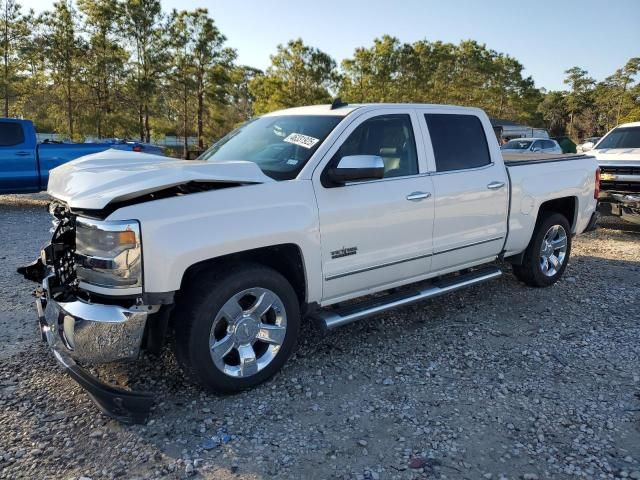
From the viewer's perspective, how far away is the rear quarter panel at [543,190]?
5.09m

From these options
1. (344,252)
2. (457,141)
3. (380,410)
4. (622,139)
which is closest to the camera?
(380,410)

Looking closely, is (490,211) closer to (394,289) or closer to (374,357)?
(394,289)

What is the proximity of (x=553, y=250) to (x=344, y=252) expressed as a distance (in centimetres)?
323

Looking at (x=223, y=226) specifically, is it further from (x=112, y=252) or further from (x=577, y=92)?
(x=577, y=92)

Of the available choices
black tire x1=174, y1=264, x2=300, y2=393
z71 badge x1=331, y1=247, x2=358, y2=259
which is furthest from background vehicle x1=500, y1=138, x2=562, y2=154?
black tire x1=174, y1=264, x2=300, y2=393

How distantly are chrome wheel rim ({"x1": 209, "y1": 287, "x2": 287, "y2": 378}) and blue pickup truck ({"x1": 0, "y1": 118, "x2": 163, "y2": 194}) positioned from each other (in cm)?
862

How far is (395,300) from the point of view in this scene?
4.09m

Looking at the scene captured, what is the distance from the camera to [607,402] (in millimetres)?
3365

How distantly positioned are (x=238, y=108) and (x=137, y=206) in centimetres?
3594

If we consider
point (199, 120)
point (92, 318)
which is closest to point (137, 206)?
point (92, 318)

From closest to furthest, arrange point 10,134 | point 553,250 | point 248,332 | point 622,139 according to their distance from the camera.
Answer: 1. point 248,332
2. point 553,250
3. point 622,139
4. point 10,134

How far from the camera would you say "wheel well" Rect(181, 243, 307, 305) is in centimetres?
331

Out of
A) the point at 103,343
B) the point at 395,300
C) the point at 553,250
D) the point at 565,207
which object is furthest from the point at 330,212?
the point at 565,207

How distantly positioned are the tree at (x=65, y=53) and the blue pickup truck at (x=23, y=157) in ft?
39.1
